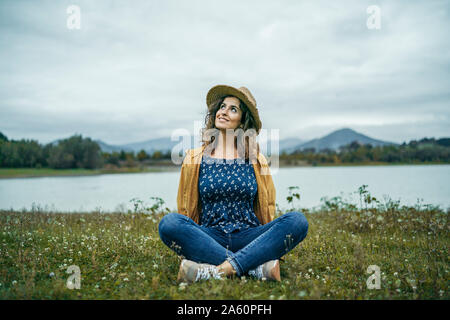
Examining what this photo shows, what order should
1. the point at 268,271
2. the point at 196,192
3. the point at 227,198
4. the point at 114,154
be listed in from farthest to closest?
the point at 114,154 < the point at 196,192 < the point at 227,198 < the point at 268,271

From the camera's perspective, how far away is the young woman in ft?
10.7

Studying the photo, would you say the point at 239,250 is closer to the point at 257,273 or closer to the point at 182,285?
the point at 257,273

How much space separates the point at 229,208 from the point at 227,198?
5.1 inches

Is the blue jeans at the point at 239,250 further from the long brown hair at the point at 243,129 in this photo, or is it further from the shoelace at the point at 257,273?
the long brown hair at the point at 243,129

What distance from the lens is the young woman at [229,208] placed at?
3.27 metres

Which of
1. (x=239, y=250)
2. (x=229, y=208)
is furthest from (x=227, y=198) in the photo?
(x=239, y=250)

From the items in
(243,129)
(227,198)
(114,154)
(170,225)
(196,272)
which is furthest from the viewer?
(114,154)

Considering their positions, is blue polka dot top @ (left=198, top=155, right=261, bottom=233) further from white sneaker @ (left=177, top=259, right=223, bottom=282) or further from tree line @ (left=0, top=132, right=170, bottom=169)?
tree line @ (left=0, top=132, right=170, bottom=169)

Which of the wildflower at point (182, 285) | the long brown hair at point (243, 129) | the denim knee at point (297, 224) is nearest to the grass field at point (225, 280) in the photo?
the wildflower at point (182, 285)

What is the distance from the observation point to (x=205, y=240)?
10.9 ft

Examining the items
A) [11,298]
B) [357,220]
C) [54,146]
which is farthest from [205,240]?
[54,146]

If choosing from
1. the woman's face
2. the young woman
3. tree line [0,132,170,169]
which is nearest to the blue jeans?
the young woman

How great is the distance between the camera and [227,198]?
3.83 metres

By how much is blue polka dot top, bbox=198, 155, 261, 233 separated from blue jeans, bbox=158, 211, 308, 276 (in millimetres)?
335
